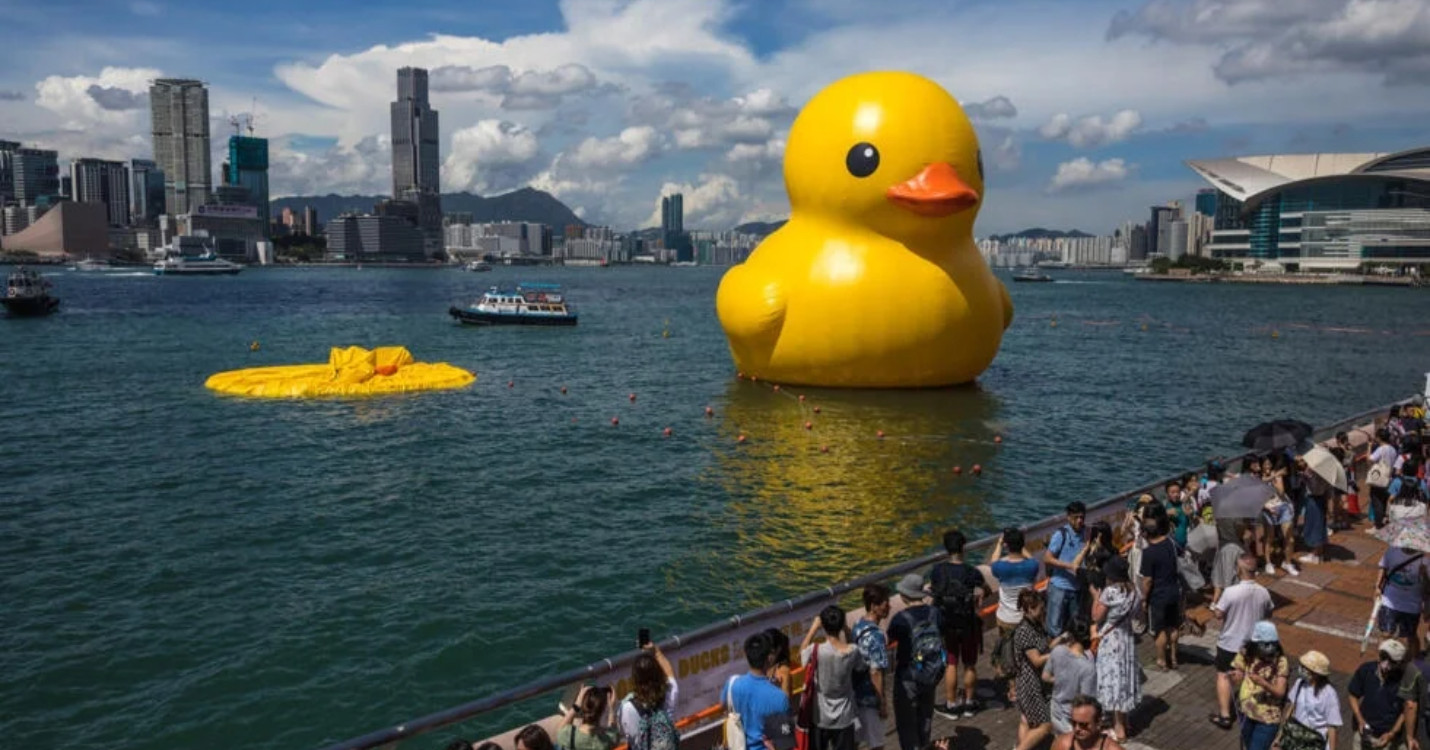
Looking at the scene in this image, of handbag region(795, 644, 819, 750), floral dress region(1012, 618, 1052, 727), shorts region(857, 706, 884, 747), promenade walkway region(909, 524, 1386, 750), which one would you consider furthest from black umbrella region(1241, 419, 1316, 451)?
handbag region(795, 644, 819, 750)

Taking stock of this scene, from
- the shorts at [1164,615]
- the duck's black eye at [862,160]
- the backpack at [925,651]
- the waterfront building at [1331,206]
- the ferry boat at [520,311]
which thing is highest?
the waterfront building at [1331,206]

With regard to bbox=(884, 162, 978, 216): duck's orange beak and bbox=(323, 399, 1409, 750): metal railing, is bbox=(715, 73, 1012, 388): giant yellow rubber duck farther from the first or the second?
bbox=(323, 399, 1409, 750): metal railing

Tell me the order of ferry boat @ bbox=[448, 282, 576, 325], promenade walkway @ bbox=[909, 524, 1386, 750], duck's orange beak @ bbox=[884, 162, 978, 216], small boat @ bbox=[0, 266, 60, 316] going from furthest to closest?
1. small boat @ bbox=[0, 266, 60, 316]
2. ferry boat @ bbox=[448, 282, 576, 325]
3. duck's orange beak @ bbox=[884, 162, 978, 216]
4. promenade walkway @ bbox=[909, 524, 1386, 750]

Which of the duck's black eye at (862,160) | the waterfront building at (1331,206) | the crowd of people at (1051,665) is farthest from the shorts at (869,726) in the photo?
the waterfront building at (1331,206)

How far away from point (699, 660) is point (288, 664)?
602 cm

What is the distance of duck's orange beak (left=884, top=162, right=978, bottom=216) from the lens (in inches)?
835

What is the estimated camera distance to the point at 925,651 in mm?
6887

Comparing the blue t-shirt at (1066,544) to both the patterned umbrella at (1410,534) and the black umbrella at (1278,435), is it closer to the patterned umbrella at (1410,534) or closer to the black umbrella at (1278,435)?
the patterned umbrella at (1410,534)

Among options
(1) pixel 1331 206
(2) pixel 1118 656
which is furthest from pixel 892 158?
(1) pixel 1331 206

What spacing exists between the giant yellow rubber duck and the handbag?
16.3 meters

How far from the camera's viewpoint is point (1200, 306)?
82.7 meters

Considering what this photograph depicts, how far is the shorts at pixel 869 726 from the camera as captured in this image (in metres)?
6.56

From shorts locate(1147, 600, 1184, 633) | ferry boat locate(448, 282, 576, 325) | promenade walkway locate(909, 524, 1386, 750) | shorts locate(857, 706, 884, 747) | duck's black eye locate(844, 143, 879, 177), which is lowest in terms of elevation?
promenade walkway locate(909, 524, 1386, 750)

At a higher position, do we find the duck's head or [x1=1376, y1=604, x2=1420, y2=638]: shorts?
the duck's head
